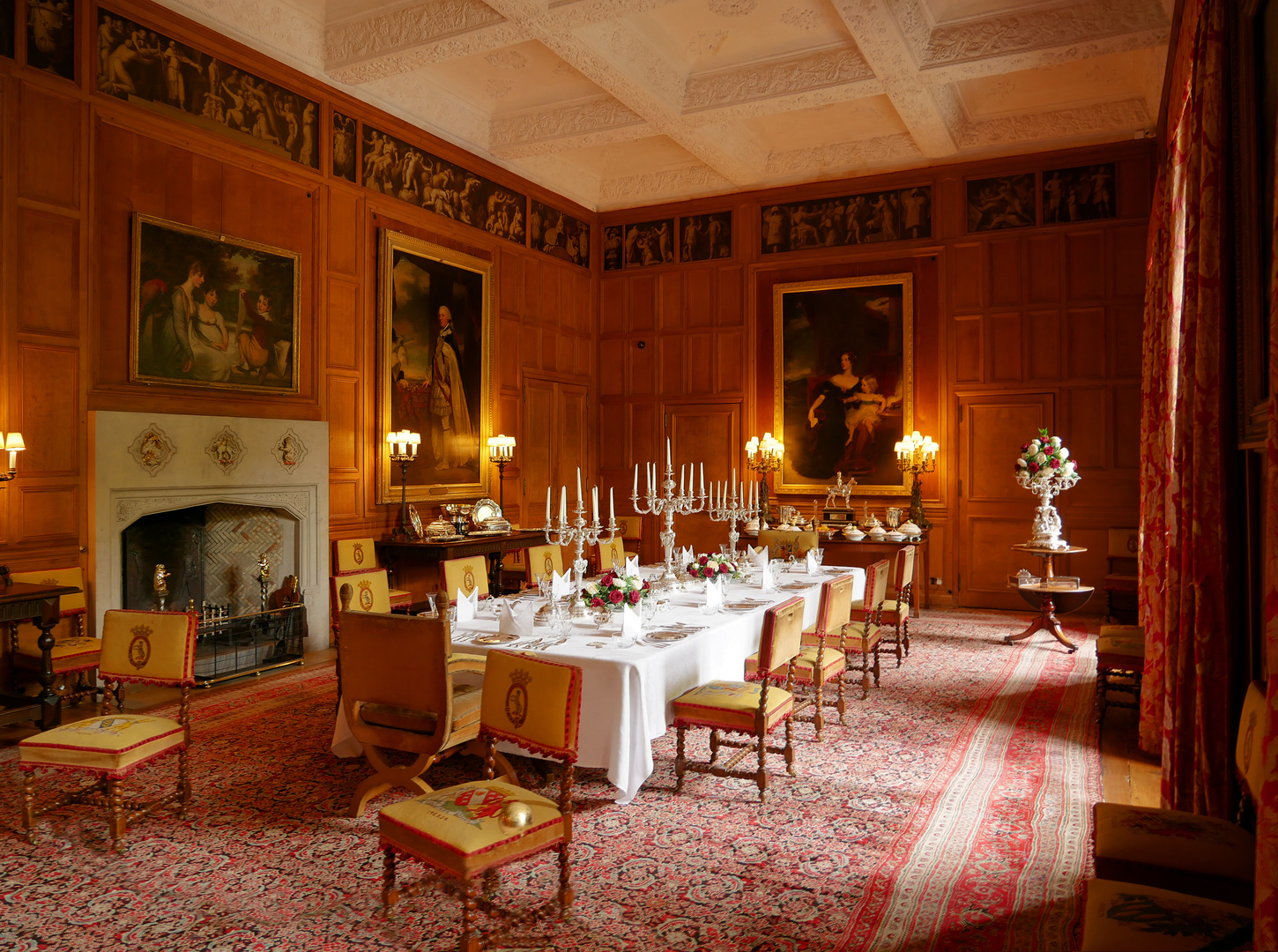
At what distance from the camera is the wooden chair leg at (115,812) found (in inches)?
148

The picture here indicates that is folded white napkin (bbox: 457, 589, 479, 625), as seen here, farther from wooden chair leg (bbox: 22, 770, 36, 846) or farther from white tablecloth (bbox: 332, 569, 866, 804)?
wooden chair leg (bbox: 22, 770, 36, 846)

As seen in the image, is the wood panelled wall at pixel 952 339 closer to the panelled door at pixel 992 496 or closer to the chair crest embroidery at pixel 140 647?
the panelled door at pixel 992 496

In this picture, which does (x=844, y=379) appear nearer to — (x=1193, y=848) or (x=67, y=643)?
(x=67, y=643)

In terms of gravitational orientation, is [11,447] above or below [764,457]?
below

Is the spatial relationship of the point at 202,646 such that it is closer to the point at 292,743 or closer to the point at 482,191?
the point at 292,743

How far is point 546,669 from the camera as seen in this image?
3.29m

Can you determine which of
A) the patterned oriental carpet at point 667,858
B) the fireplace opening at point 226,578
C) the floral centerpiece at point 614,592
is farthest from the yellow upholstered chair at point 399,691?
the fireplace opening at point 226,578

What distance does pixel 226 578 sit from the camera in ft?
25.1

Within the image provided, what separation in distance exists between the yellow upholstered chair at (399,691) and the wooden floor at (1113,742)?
9.74 ft

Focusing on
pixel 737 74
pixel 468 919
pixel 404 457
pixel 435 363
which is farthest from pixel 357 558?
pixel 737 74

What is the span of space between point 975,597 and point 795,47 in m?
6.61

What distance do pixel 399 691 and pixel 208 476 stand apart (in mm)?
4336

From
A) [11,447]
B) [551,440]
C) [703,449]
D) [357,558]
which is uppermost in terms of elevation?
[551,440]

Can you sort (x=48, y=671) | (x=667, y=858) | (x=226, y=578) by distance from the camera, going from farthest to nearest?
(x=226, y=578) → (x=48, y=671) → (x=667, y=858)
